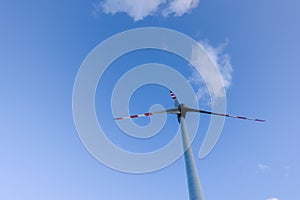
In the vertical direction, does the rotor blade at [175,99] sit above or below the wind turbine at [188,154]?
above

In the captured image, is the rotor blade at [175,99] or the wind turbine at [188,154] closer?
the wind turbine at [188,154]

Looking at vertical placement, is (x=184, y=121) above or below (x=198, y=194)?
above

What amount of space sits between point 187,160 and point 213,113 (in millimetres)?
15698

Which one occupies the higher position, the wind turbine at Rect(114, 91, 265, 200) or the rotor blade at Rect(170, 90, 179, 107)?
the rotor blade at Rect(170, 90, 179, 107)

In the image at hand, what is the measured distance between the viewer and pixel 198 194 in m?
26.3

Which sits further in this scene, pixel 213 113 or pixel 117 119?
pixel 213 113

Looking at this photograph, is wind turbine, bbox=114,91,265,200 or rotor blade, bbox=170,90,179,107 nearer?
wind turbine, bbox=114,91,265,200

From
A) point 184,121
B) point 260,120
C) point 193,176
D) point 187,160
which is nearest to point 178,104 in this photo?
point 184,121

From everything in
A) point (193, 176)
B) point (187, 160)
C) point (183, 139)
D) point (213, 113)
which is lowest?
point (193, 176)

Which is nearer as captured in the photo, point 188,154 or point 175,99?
point 188,154

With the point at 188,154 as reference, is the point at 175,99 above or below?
above

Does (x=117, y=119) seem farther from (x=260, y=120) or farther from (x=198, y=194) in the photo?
(x=260, y=120)

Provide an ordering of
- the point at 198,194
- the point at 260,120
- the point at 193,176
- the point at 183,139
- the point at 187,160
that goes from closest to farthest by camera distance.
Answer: the point at 198,194 < the point at 193,176 < the point at 187,160 < the point at 183,139 < the point at 260,120

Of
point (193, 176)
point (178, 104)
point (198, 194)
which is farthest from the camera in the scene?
point (178, 104)
